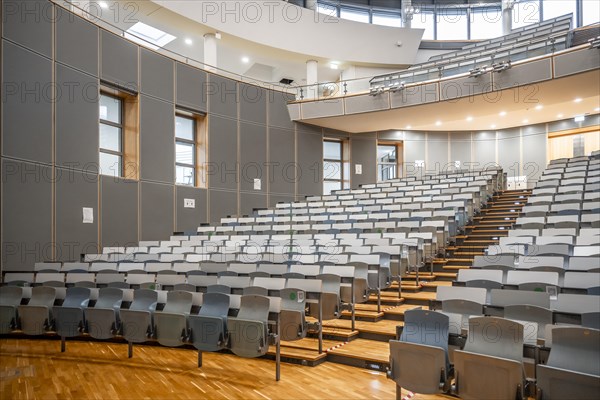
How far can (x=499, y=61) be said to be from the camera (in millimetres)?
8531

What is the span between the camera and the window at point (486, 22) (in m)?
13.9

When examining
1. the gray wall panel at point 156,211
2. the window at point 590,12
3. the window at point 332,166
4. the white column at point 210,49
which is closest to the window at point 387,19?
the window at point 332,166

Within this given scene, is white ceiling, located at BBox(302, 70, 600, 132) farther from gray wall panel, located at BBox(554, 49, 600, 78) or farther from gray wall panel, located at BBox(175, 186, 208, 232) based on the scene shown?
gray wall panel, located at BBox(175, 186, 208, 232)

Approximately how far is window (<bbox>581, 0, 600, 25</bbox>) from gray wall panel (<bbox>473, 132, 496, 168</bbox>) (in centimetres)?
389

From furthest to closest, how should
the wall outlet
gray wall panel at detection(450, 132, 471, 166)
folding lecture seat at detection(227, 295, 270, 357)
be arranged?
gray wall panel at detection(450, 132, 471, 166) → the wall outlet → folding lecture seat at detection(227, 295, 270, 357)

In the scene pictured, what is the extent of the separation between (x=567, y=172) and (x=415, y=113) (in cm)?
328

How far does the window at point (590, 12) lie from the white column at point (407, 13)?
15.2ft

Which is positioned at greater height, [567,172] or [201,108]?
[201,108]

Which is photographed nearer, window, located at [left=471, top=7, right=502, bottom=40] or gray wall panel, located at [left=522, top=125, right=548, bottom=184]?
gray wall panel, located at [left=522, top=125, right=548, bottom=184]

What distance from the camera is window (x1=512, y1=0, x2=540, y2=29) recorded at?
13.2 metres

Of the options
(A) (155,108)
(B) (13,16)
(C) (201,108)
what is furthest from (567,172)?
→ (B) (13,16)

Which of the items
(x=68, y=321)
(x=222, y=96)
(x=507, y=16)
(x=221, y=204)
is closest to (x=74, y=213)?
(x=68, y=321)

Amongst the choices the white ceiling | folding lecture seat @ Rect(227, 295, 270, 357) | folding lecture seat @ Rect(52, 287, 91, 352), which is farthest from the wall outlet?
folding lecture seat @ Rect(227, 295, 270, 357)

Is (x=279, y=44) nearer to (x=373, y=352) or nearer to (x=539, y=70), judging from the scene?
(x=539, y=70)
